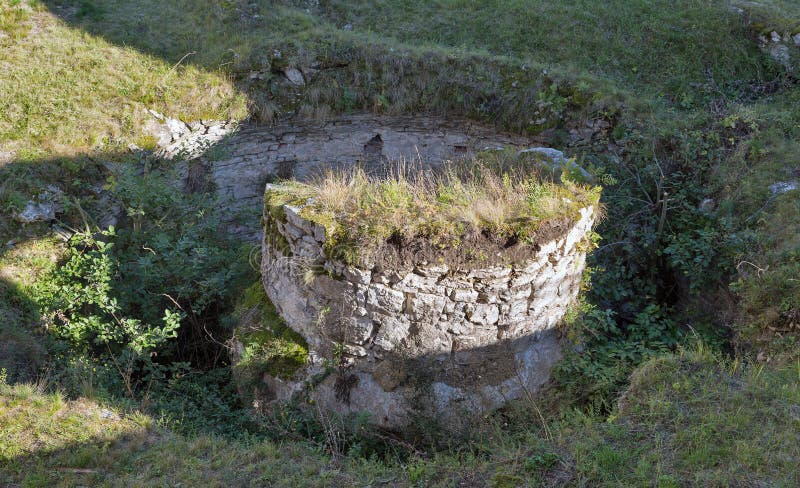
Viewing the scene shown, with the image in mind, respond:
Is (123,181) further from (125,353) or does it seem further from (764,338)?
(764,338)

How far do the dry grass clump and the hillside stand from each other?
0.11ft

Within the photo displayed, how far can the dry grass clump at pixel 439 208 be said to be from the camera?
4.46 metres

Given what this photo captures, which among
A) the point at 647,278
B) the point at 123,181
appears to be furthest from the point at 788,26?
the point at 123,181

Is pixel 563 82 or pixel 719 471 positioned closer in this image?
pixel 719 471

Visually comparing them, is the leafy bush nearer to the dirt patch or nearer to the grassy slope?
the grassy slope

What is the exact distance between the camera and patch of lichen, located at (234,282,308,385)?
502 centimetres

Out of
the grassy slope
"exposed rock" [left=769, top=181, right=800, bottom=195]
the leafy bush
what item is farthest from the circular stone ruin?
"exposed rock" [left=769, top=181, right=800, bottom=195]

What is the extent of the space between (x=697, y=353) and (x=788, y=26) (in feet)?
23.4

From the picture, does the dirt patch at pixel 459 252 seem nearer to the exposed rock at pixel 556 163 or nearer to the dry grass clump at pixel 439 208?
the dry grass clump at pixel 439 208

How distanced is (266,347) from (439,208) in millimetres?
1980

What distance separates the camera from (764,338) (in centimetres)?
474

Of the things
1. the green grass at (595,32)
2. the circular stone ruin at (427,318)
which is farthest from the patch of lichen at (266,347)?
the green grass at (595,32)

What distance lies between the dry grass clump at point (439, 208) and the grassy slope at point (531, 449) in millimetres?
1441

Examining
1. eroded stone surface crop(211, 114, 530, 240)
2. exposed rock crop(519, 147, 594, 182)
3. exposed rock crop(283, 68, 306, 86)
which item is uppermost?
exposed rock crop(283, 68, 306, 86)
